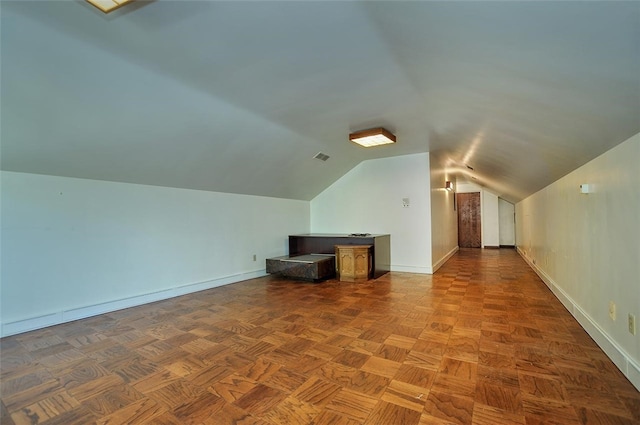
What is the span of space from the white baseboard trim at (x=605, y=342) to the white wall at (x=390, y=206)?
229 centimetres

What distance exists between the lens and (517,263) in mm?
6418

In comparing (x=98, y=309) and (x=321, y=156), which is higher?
(x=321, y=156)

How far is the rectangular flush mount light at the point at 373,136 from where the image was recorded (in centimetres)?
379

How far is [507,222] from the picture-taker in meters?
9.66

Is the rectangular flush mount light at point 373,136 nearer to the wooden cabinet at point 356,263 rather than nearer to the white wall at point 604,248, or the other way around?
the wooden cabinet at point 356,263

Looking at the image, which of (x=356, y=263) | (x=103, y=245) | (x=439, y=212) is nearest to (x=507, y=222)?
(x=439, y=212)

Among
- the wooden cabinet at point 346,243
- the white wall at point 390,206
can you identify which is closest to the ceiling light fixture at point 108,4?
the wooden cabinet at point 346,243

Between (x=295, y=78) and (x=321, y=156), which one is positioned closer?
(x=295, y=78)

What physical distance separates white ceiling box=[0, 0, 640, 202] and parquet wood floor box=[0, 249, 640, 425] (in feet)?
5.15

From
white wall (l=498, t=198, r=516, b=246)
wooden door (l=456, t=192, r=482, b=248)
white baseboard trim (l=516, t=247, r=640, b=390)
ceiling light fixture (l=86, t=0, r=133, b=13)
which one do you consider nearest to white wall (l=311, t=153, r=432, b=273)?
white baseboard trim (l=516, t=247, r=640, b=390)

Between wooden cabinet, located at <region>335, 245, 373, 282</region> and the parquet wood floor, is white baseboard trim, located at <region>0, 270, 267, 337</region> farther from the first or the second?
wooden cabinet, located at <region>335, 245, 373, 282</region>

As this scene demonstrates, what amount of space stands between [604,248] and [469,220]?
834 cm

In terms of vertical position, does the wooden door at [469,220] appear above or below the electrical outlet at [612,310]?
above

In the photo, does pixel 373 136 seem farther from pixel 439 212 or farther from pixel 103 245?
pixel 103 245
